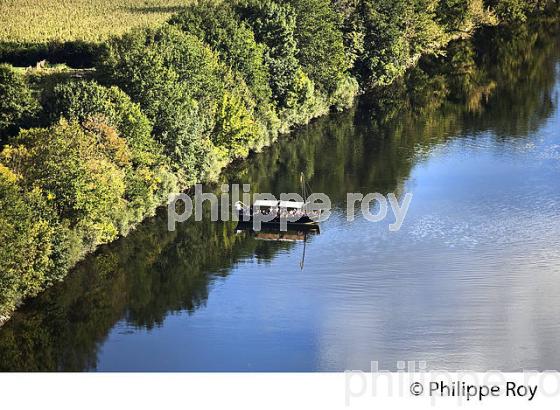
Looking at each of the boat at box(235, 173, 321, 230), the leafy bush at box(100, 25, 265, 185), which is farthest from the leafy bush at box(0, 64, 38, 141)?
the boat at box(235, 173, 321, 230)

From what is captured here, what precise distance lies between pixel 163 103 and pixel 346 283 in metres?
17.9

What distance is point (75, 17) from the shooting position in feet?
281

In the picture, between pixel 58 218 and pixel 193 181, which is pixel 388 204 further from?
pixel 58 218

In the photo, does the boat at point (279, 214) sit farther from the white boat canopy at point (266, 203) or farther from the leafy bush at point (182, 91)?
the leafy bush at point (182, 91)

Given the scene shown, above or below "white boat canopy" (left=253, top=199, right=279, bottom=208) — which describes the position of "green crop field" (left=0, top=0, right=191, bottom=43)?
above

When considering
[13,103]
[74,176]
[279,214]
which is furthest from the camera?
[13,103]


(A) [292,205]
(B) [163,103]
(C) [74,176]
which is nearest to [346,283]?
(A) [292,205]

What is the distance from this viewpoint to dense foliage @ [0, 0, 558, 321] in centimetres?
5150

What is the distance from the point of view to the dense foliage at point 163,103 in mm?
51500

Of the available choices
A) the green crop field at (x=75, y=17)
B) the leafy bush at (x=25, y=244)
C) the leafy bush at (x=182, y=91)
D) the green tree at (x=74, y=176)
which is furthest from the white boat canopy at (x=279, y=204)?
the green crop field at (x=75, y=17)

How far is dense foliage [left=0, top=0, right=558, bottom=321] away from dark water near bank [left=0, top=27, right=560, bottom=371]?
1968mm

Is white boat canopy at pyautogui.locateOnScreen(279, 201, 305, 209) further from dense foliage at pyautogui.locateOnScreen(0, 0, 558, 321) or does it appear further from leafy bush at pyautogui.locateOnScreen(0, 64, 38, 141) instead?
leafy bush at pyautogui.locateOnScreen(0, 64, 38, 141)

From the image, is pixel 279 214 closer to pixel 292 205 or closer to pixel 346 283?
pixel 292 205
